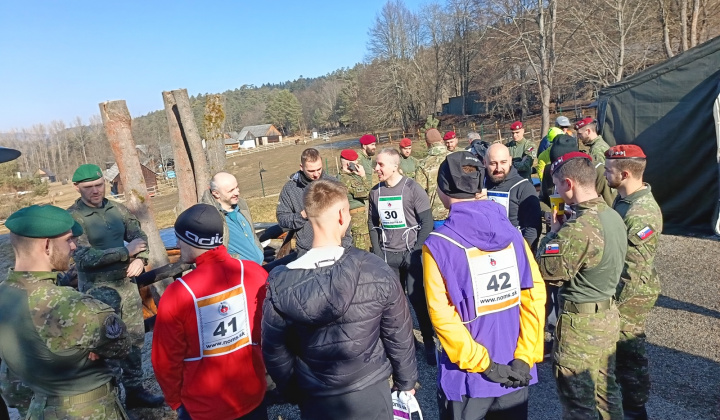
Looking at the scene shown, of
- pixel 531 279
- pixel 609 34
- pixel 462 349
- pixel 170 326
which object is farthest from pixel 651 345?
pixel 609 34

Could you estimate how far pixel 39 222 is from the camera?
2111 mm

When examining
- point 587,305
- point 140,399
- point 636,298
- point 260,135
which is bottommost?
point 140,399

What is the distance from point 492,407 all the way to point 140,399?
318 centimetres

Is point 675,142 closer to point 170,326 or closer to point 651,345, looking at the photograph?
point 651,345

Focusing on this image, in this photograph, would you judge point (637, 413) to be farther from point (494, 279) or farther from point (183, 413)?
point (183, 413)

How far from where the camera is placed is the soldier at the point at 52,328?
202 cm

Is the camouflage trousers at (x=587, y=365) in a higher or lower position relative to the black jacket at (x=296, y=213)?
lower

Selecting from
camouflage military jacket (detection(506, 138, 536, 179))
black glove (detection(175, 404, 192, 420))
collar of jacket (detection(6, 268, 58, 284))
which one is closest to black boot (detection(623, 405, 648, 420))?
black glove (detection(175, 404, 192, 420))

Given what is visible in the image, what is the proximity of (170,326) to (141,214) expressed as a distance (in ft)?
13.7

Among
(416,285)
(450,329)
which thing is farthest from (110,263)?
(450,329)

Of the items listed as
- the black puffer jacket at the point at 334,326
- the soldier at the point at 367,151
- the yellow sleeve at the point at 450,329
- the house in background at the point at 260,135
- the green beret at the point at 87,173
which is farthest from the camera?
the house in background at the point at 260,135

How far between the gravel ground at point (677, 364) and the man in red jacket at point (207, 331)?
1.54 metres

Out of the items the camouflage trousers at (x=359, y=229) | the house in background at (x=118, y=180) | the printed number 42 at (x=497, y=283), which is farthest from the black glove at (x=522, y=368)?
the house in background at (x=118, y=180)

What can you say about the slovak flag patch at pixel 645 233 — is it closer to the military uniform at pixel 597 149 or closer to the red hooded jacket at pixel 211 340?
the red hooded jacket at pixel 211 340
